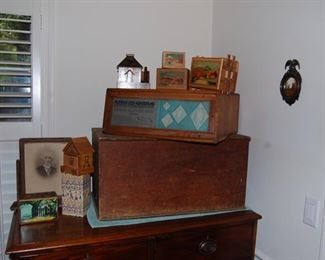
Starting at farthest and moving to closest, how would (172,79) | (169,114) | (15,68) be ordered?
(15,68), (172,79), (169,114)

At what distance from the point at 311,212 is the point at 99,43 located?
4.29ft

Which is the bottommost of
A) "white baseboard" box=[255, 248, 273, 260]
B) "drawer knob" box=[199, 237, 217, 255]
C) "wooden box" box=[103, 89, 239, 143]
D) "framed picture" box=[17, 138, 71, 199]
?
"white baseboard" box=[255, 248, 273, 260]

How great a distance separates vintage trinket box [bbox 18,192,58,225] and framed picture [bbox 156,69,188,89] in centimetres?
70

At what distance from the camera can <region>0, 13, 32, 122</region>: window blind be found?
1566mm

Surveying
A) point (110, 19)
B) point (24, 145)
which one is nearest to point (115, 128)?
point (24, 145)

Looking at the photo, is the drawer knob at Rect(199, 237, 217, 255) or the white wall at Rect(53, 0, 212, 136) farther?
the white wall at Rect(53, 0, 212, 136)

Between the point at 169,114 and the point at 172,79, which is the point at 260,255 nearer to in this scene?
the point at 169,114

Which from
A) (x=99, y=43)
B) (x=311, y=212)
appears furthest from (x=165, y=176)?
(x=99, y=43)

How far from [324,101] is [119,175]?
851 millimetres

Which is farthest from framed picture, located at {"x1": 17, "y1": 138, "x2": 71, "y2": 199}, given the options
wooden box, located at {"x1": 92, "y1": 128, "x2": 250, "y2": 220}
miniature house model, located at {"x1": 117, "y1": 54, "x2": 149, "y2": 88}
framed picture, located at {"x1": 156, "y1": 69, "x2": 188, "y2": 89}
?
framed picture, located at {"x1": 156, "y1": 69, "x2": 188, "y2": 89}

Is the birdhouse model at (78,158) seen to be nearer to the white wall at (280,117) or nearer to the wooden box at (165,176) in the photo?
the wooden box at (165,176)

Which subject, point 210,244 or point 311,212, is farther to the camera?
point 210,244

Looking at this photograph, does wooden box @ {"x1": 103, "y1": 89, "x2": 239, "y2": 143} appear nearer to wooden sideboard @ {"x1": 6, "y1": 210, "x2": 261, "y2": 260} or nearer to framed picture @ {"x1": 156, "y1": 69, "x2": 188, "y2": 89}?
framed picture @ {"x1": 156, "y1": 69, "x2": 188, "y2": 89}

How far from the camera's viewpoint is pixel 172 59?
1.56 meters
